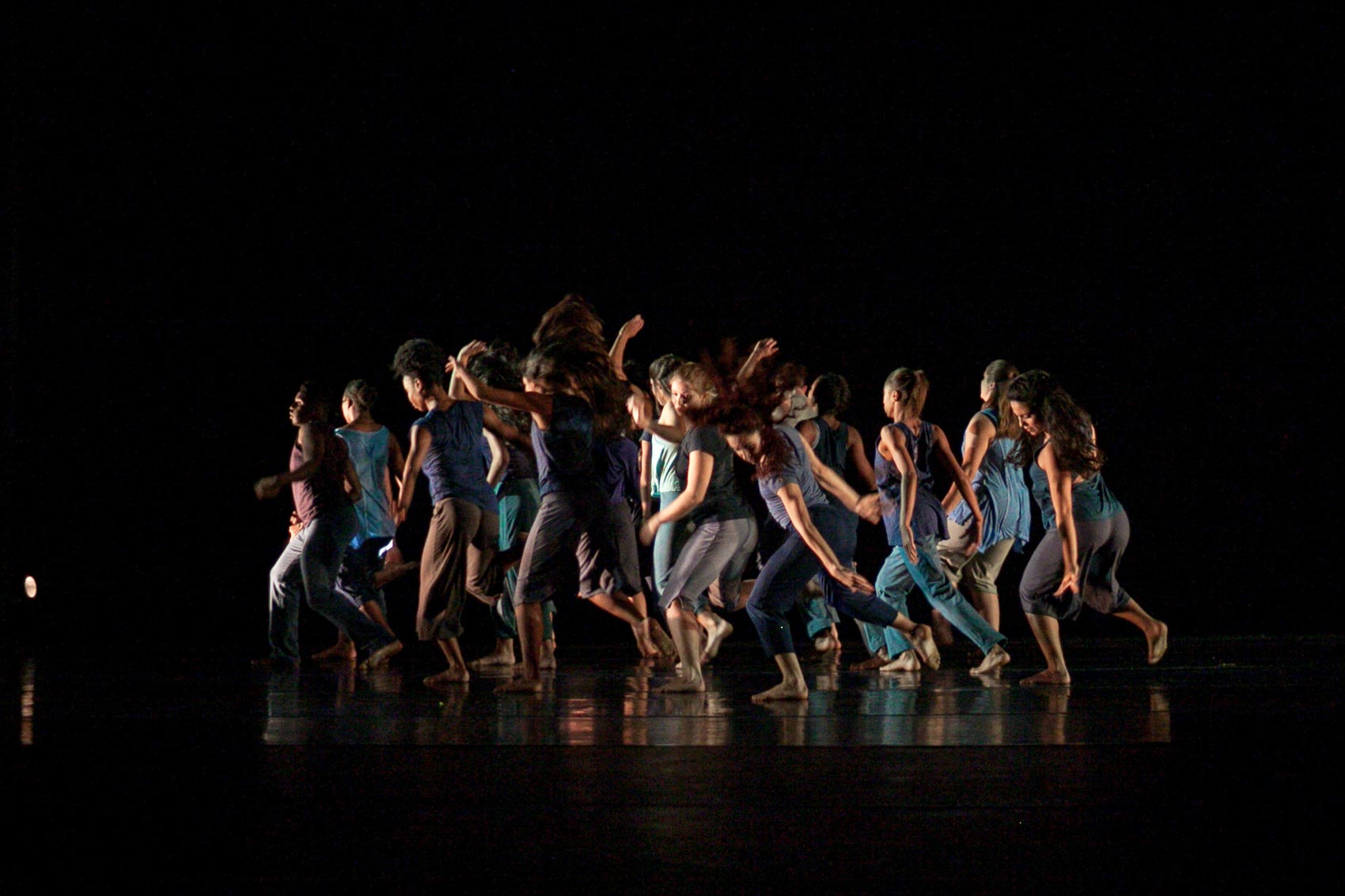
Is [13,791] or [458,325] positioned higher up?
[458,325]

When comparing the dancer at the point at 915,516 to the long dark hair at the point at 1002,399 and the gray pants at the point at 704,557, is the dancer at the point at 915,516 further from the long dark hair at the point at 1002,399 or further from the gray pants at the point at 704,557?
the gray pants at the point at 704,557

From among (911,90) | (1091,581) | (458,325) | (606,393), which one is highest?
(911,90)

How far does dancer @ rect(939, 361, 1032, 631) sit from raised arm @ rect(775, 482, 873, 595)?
2078 millimetres

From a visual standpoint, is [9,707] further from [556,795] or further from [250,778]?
[556,795]

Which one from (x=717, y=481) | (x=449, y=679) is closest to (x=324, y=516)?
(x=449, y=679)

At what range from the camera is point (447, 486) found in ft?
26.4

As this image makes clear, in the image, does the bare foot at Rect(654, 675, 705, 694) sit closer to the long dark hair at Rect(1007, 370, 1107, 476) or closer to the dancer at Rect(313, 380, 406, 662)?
the long dark hair at Rect(1007, 370, 1107, 476)

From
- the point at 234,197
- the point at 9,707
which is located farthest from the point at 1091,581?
the point at 234,197

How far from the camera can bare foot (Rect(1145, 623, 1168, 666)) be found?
7957 millimetres

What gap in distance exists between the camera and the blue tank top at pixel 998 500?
8742mm

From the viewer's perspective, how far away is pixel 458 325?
1286 centimetres

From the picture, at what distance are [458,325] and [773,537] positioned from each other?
17.3ft

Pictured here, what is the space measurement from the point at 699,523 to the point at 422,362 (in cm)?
205

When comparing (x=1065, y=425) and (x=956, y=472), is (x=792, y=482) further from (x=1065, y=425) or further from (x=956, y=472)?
(x=956, y=472)
